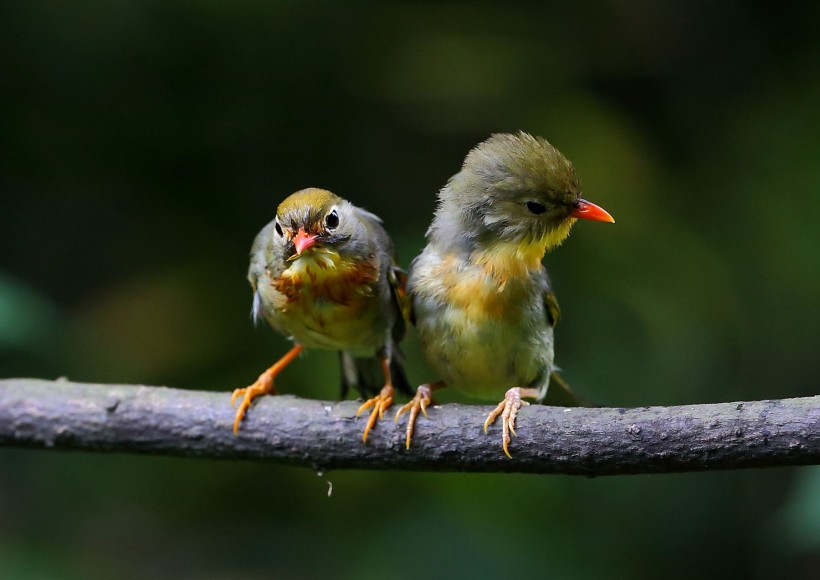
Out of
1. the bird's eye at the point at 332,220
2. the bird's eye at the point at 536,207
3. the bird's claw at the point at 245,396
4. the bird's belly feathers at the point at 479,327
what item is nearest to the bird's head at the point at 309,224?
the bird's eye at the point at 332,220

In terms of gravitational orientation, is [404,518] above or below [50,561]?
above

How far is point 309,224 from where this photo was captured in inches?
122

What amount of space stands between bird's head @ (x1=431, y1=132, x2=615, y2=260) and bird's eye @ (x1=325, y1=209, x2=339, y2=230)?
16.4 inches

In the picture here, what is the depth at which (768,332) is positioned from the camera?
4684mm

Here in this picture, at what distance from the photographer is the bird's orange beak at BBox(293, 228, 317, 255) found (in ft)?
9.94

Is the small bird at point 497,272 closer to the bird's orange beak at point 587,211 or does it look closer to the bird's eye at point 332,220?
the bird's orange beak at point 587,211

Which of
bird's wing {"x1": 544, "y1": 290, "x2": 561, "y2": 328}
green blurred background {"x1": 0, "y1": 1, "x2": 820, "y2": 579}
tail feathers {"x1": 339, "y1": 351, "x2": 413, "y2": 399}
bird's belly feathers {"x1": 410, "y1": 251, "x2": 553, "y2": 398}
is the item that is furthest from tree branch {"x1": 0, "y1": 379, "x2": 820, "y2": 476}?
green blurred background {"x1": 0, "y1": 1, "x2": 820, "y2": 579}

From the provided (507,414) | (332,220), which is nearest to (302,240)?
(332,220)

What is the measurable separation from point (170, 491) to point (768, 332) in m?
3.23

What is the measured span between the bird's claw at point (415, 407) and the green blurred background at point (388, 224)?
1.17m

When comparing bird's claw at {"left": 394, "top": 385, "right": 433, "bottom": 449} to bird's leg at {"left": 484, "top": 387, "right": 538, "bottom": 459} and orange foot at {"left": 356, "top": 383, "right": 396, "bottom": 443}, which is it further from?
bird's leg at {"left": 484, "top": 387, "right": 538, "bottom": 459}

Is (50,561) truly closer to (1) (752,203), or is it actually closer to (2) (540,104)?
(2) (540,104)

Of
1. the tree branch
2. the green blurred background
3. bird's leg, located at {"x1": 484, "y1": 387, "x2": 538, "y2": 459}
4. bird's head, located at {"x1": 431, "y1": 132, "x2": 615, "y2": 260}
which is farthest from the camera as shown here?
the green blurred background

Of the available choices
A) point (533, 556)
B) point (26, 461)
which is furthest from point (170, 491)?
point (533, 556)
